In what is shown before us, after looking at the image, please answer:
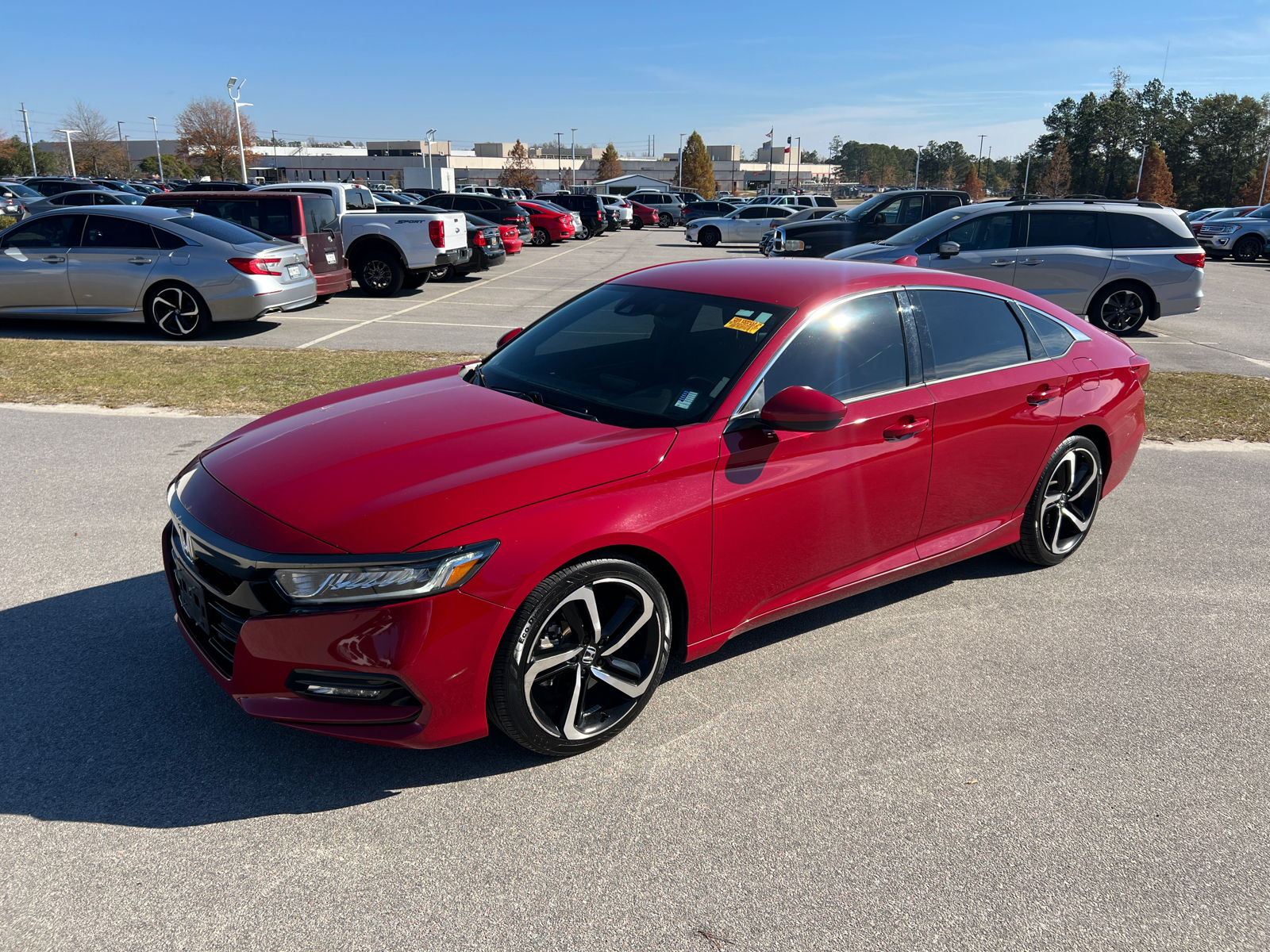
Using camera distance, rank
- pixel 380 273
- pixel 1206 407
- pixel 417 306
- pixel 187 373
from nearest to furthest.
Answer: pixel 1206 407 < pixel 187 373 < pixel 417 306 < pixel 380 273

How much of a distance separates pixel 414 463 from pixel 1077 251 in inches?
485

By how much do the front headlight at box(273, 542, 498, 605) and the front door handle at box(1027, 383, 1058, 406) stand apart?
3.11 metres

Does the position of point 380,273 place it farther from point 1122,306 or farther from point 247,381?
point 1122,306

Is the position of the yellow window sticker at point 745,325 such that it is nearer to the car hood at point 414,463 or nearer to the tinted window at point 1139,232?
the car hood at point 414,463

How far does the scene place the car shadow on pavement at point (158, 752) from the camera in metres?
2.94

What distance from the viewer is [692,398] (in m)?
3.59

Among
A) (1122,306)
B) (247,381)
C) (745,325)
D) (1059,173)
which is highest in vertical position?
(1059,173)

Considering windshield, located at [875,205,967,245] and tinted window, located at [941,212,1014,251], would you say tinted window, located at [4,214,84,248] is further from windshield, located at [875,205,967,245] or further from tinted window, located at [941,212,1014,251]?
tinted window, located at [941,212,1014,251]

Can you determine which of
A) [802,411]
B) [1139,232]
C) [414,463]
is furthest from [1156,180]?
[414,463]

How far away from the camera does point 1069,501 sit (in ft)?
16.5

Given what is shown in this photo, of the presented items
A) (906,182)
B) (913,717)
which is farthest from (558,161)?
(913,717)

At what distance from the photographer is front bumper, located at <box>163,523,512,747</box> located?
9.14ft

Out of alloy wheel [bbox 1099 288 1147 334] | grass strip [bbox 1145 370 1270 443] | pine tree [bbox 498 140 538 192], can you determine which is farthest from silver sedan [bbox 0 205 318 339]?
pine tree [bbox 498 140 538 192]

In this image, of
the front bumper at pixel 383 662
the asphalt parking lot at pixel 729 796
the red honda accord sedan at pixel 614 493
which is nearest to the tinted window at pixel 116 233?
the asphalt parking lot at pixel 729 796
